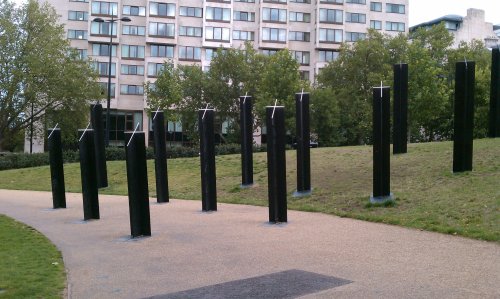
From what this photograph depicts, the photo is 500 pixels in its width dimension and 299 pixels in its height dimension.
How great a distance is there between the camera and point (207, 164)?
1466 centimetres

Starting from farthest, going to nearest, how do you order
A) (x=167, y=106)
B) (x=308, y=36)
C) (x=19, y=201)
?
(x=308, y=36)
(x=167, y=106)
(x=19, y=201)

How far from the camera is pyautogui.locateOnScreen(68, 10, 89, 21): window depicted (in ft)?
216

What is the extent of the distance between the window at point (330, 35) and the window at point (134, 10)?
2240 centimetres

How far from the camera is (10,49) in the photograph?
43.1m

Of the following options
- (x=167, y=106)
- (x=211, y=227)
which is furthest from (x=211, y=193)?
(x=167, y=106)

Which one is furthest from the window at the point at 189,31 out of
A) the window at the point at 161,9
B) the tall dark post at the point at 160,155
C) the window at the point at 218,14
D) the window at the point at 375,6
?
the tall dark post at the point at 160,155

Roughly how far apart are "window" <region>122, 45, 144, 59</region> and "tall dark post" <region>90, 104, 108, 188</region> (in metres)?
45.3

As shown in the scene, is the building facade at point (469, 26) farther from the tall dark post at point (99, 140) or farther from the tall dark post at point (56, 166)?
the tall dark post at point (56, 166)

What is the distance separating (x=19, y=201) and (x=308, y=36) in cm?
5816

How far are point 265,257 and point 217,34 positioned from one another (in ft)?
199

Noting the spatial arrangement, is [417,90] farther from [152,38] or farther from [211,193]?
[152,38]

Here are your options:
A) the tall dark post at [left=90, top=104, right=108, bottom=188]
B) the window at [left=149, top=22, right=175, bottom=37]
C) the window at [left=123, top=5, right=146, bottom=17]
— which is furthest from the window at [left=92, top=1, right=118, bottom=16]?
the tall dark post at [left=90, top=104, right=108, bottom=188]

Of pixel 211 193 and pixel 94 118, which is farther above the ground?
pixel 94 118

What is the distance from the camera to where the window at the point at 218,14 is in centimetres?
6662
